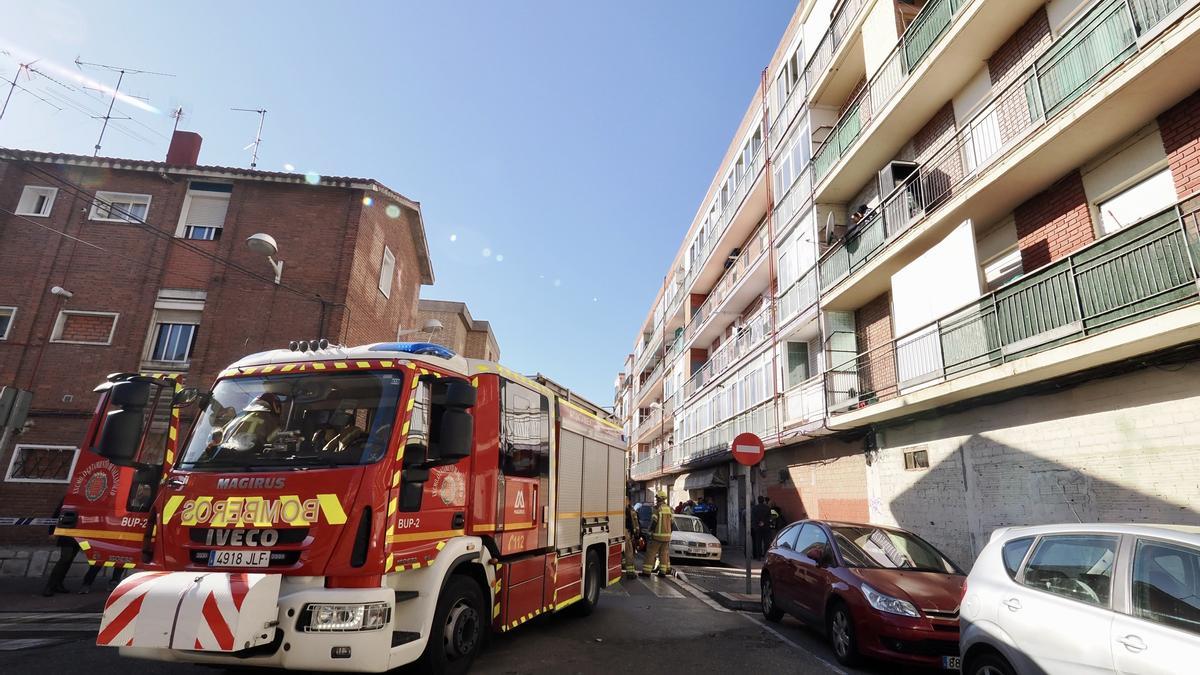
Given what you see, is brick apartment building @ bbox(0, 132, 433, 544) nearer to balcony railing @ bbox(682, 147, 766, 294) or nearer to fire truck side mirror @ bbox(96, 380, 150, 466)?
fire truck side mirror @ bbox(96, 380, 150, 466)

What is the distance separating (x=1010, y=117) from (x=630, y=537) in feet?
37.6

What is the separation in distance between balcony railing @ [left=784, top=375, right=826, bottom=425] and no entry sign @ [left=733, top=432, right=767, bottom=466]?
434 cm

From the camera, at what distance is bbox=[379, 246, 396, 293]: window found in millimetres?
18719

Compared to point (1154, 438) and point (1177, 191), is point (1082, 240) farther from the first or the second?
point (1154, 438)

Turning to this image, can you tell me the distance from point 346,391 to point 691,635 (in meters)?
5.11

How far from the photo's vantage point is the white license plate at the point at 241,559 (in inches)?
159

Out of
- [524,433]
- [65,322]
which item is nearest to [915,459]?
[524,433]

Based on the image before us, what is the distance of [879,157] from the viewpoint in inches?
568

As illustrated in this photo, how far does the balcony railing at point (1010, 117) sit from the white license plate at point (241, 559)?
36.7 ft

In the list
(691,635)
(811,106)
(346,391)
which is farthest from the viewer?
(811,106)

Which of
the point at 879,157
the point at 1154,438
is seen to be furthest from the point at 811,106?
the point at 1154,438

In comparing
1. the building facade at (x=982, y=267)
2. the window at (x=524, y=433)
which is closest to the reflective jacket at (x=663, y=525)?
the building facade at (x=982, y=267)

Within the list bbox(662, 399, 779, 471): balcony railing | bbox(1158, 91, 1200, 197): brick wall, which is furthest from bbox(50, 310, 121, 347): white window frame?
bbox(1158, 91, 1200, 197): brick wall

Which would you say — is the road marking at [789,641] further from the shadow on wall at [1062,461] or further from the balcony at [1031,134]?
the balcony at [1031,134]
